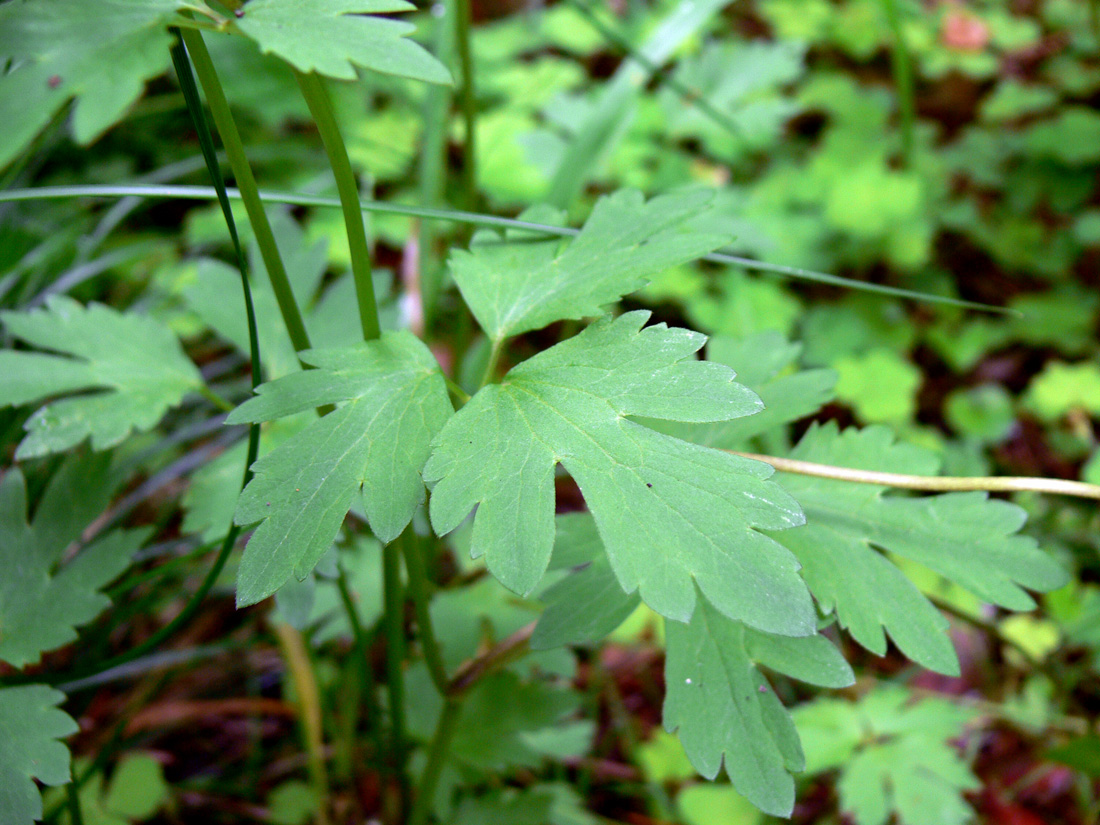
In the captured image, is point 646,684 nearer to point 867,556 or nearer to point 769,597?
point 867,556

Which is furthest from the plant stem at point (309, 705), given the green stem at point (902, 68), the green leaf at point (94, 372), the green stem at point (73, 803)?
the green stem at point (902, 68)

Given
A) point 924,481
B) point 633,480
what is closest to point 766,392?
point 924,481

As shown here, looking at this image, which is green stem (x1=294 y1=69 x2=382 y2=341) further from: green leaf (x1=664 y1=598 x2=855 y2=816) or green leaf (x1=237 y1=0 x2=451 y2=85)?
green leaf (x1=664 y1=598 x2=855 y2=816)

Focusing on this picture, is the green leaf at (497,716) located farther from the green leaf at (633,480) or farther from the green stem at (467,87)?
the green stem at (467,87)

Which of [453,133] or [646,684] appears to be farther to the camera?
[453,133]

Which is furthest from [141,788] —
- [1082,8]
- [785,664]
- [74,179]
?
[1082,8]

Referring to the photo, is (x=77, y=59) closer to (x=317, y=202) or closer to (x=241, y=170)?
(x=241, y=170)
